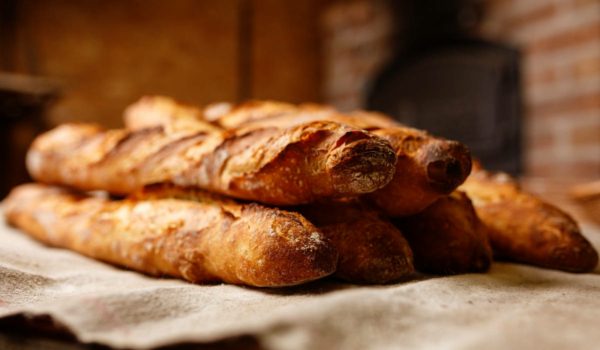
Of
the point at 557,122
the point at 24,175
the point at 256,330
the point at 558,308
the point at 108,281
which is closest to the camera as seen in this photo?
the point at 256,330

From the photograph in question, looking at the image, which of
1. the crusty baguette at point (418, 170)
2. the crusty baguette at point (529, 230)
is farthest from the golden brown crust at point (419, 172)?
the crusty baguette at point (529, 230)

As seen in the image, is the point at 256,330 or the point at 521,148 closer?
the point at 256,330

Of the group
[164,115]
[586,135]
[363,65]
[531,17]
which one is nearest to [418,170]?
[164,115]

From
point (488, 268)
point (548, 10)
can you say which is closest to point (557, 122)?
point (548, 10)

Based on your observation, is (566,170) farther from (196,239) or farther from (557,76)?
(196,239)

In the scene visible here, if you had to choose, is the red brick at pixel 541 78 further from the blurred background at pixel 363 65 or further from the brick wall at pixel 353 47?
the brick wall at pixel 353 47

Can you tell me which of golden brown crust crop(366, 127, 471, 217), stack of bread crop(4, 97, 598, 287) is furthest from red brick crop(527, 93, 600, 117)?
golden brown crust crop(366, 127, 471, 217)

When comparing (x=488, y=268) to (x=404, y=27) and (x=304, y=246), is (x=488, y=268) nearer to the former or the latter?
(x=304, y=246)

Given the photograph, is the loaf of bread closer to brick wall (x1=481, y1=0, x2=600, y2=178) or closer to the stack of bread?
the stack of bread
